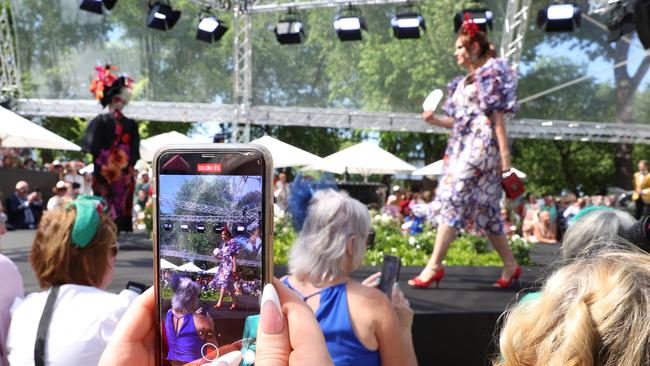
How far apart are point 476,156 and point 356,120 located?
11637 millimetres

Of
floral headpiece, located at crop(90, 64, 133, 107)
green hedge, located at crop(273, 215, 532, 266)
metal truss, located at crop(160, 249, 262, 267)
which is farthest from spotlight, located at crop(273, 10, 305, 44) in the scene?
metal truss, located at crop(160, 249, 262, 267)

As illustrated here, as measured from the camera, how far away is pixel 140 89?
1670 cm

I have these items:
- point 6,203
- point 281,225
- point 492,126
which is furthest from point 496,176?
point 6,203

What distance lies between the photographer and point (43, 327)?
1964 millimetres

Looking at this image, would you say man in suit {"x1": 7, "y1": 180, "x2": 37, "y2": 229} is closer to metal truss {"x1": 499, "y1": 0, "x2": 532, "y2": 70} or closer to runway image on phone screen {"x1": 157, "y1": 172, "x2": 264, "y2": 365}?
metal truss {"x1": 499, "y1": 0, "x2": 532, "y2": 70}

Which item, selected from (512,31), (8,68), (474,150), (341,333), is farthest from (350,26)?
(341,333)

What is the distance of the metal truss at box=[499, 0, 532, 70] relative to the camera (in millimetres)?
14195

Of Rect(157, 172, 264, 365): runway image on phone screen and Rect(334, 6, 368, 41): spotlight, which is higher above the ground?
Rect(334, 6, 368, 41): spotlight

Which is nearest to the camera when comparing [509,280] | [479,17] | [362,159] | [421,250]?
[509,280]

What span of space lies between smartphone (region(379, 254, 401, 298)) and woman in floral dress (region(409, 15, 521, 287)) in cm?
222

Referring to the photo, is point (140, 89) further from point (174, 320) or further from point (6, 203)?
point (174, 320)

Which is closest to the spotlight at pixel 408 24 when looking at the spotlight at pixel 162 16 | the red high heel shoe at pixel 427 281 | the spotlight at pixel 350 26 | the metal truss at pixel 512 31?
the spotlight at pixel 350 26

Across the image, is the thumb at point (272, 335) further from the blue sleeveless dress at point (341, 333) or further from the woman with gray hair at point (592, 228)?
the woman with gray hair at point (592, 228)

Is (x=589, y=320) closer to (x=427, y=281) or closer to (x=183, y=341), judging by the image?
(x=183, y=341)
